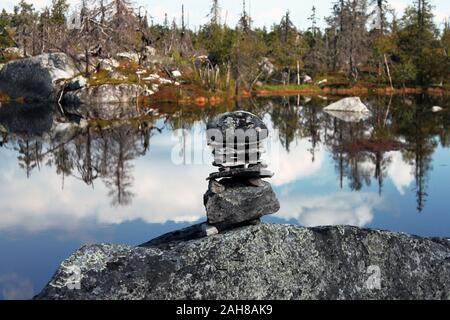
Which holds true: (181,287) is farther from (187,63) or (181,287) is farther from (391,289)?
(187,63)

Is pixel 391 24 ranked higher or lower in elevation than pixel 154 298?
higher

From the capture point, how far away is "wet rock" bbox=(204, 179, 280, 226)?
433 inches

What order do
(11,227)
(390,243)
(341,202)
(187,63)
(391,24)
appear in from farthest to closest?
(391,24), (187,63), (341,202), (11,227), (390,243)

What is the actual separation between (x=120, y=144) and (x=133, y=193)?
14.0m

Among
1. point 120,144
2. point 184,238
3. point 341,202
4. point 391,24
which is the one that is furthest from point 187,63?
point 184,238

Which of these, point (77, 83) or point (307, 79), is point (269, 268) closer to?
point (77, 83)

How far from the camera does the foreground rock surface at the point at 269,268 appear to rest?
9.12 meters

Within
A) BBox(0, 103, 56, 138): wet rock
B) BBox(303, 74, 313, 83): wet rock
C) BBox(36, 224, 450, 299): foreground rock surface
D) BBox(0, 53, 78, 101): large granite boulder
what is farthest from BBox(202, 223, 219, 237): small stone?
BBox(303, 74, 313, 83): wet rock

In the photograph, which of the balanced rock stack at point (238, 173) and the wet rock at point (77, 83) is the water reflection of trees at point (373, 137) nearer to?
the balanced rock stack at point (238, 173)

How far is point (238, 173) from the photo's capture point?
11211mm

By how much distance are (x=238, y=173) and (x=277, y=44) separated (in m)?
103

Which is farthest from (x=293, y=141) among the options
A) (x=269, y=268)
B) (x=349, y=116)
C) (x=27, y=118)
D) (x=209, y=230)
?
(x=269, y=268)

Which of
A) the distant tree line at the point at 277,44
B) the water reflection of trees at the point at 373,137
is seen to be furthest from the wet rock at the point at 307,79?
the water reflection of trees at the point at 373,137

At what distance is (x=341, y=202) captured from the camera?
70.0 feet
